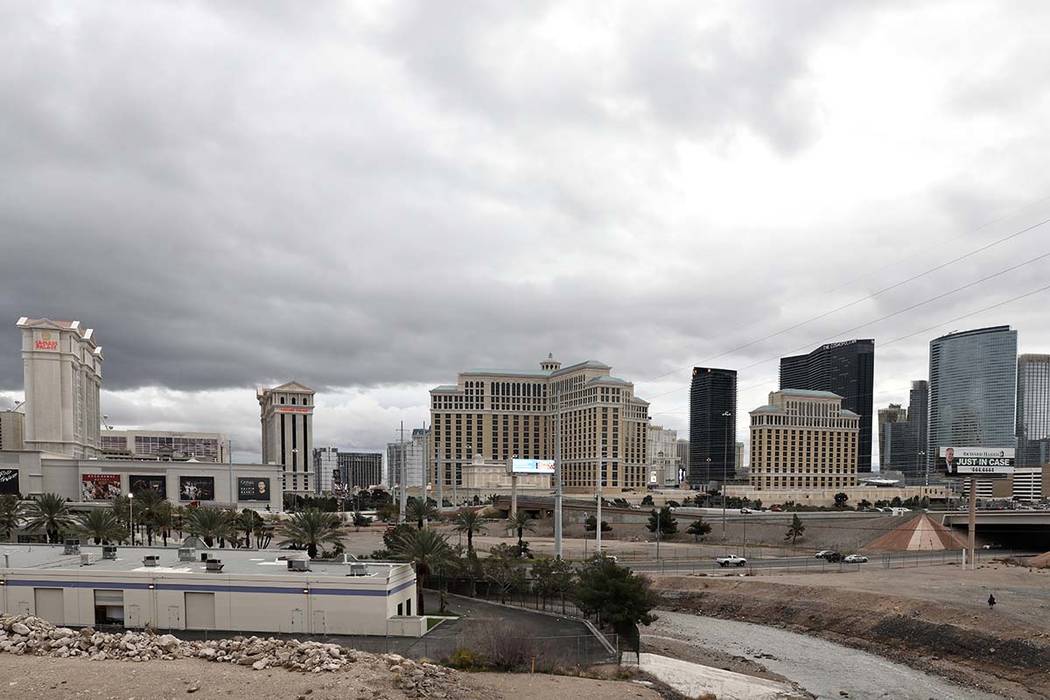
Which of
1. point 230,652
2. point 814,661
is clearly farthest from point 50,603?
point 814,661

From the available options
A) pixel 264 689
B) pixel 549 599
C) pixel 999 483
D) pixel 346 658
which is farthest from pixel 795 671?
pixel 999 483

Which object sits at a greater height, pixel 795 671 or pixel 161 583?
pixel 161 583

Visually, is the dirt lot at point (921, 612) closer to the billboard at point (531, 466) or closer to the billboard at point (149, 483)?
the billboard at point (531, 466)

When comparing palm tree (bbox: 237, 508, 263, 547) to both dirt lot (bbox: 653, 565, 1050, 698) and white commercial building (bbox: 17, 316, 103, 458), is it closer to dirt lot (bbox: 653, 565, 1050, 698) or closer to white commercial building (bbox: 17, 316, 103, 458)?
dirt lot (bbox: 653, 565, 1050, 698)

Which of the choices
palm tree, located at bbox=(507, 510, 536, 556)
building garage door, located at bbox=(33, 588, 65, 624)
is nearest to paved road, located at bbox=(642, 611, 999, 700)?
palm tree, located at bbox=(507, 510, 536, 556)

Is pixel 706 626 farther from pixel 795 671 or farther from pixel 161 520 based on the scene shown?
pixel 161 520

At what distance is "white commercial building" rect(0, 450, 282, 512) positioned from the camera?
119188 mm

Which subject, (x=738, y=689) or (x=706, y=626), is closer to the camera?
(x=738, y=689)

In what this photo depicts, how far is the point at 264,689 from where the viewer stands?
2919 cm

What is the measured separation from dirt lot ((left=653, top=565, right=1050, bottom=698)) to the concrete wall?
109 feet

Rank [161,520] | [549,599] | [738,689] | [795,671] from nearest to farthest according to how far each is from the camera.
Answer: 1. [738,689]
2. [795,671]
3. [549,599]
4. [161,520]

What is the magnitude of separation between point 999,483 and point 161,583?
681 feet

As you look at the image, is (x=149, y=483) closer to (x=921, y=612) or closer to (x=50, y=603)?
(x=50, y=603)

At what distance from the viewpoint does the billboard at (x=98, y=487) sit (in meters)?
122
